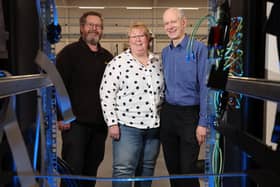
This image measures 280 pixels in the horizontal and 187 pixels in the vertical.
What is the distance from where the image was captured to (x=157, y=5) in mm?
11539

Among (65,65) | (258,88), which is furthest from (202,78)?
(258,88)

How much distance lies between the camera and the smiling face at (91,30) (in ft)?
7.70

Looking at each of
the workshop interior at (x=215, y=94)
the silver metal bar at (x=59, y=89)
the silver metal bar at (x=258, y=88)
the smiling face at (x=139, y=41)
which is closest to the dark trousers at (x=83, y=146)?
the smiling face at (x=139, y=41)

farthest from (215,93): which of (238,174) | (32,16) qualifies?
(32,16)

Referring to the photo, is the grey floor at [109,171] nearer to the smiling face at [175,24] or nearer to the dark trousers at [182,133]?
the dark trousers at [182,133]

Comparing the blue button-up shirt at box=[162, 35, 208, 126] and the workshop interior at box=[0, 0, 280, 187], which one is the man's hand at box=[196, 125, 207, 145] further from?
the workshop interior at box=[0, 0, 280, 187]

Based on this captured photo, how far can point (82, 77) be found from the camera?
2312 millimetres

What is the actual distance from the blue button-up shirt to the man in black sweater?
1.56 feet

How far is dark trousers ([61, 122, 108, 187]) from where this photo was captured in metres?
2.33

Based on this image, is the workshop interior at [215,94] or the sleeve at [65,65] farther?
the sleeve at [65,65]

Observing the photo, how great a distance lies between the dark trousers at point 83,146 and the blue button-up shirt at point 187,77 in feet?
1.80

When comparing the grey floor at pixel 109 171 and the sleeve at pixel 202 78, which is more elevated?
the sleeve at pixel 202 78

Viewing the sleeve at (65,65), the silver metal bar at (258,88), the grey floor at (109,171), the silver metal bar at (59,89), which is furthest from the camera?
the grey floor at (109,171)

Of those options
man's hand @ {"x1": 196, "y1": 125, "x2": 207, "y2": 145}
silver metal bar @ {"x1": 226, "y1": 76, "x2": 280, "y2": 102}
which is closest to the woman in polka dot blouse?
man's hand @ {"x1": 196, "y1": 125, "x2": 207, "y2": 145}
